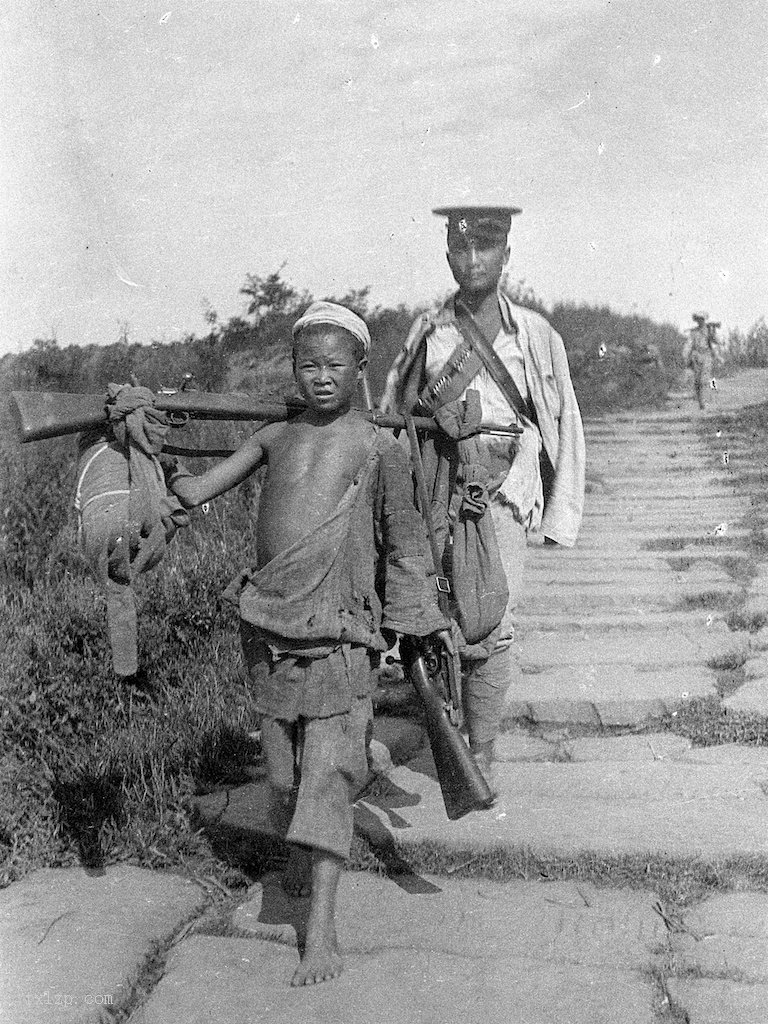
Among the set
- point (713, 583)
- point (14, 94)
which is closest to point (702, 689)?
point (713, 583)

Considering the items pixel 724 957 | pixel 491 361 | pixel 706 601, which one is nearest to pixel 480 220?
pixel 491 361

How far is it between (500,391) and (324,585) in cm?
150

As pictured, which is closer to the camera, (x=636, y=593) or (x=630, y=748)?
(x=630, y=748)

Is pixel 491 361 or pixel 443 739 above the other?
pixel 491 361

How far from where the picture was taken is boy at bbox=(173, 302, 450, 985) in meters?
2.84

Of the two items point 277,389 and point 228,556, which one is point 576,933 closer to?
point 228,556

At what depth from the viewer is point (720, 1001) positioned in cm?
257

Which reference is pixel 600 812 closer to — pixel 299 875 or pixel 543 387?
pixel 299 875

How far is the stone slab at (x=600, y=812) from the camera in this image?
3.39 m

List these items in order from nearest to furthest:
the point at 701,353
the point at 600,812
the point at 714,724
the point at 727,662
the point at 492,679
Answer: the point at 600,812 → the point at 492,679 → the point at 714,724 → the point at 727,662 → the point at 701,353

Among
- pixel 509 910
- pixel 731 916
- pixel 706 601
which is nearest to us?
pixel 731 916

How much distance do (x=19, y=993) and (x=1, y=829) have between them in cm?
99

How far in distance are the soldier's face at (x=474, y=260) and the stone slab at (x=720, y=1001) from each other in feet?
8.18

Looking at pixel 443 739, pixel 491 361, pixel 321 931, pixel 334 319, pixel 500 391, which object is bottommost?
pixel 321 931
